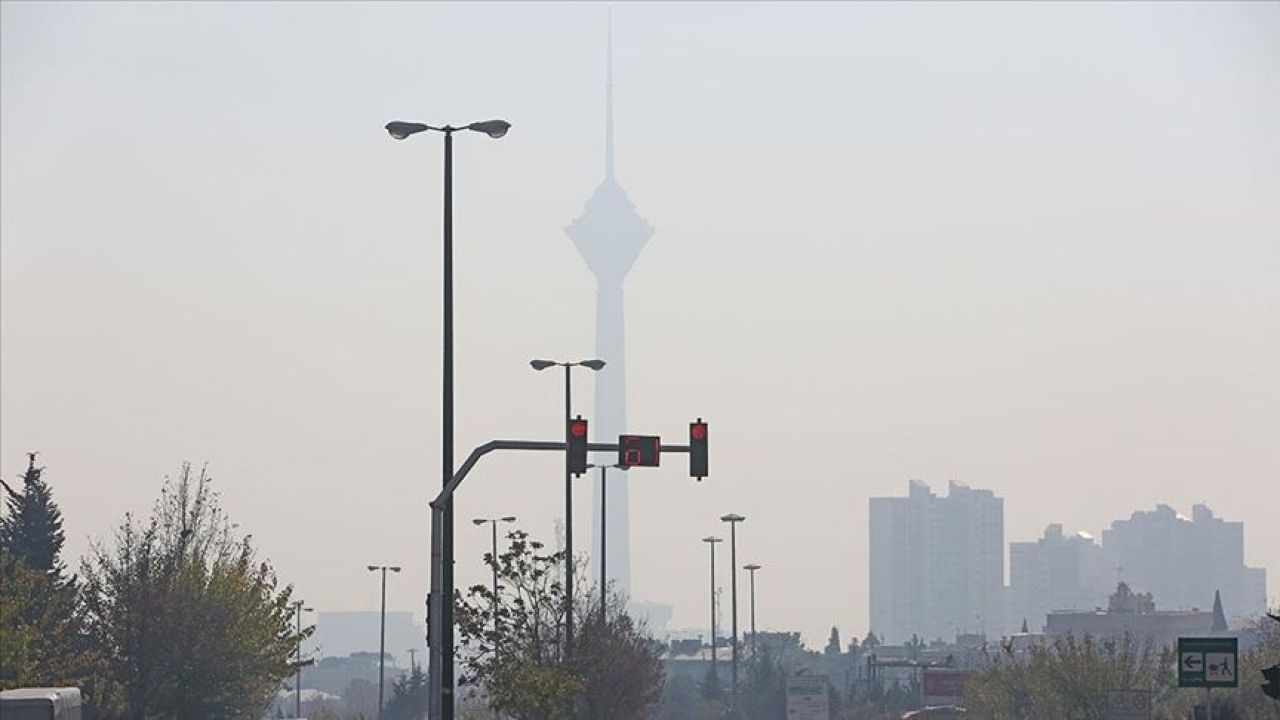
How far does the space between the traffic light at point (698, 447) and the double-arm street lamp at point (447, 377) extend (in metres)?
4.32

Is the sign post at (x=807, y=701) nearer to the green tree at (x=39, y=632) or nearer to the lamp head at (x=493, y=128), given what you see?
the green tree at (x=39, y=632)

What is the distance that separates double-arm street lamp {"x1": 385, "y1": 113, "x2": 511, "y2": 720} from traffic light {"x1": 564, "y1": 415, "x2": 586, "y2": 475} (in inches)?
85.9

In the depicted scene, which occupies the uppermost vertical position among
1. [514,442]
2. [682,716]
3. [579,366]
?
[579,366]

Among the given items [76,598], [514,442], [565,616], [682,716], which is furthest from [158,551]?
[682,716]

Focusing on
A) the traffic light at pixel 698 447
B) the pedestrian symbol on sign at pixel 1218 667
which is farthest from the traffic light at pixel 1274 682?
the traffic light at pixel 698 447

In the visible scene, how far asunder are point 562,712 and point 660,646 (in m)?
41.2

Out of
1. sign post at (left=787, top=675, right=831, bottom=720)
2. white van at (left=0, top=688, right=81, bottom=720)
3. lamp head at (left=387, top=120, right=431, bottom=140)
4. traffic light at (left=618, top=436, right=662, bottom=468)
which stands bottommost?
sign post at (left=787, top=675, right=831, bottom=720)

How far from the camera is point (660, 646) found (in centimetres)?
9744

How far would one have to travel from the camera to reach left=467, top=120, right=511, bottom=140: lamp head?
44281 mm

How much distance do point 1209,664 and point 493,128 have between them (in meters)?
16.8

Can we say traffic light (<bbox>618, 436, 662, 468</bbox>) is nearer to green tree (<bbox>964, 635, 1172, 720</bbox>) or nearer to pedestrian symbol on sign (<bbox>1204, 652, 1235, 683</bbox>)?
pedestrian symbol on sign (<bbox>1204, 652, 1235, 683</bbox>)

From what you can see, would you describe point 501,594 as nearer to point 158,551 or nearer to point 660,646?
point 158,551

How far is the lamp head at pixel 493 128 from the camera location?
44281mm

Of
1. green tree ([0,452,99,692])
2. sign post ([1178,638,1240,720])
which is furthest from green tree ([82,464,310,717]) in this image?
sign post ([1178,638,1240,720])
